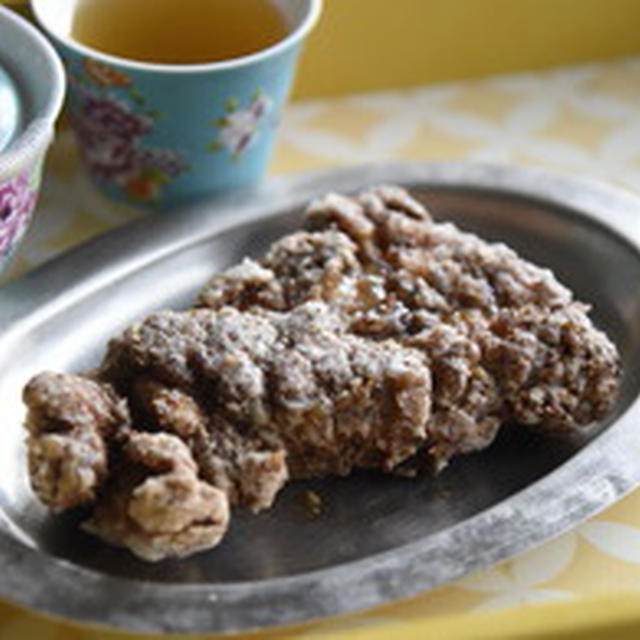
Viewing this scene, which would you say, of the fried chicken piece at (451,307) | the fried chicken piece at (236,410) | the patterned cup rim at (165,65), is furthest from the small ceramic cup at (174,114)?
the fried chicken piece at (236,410)

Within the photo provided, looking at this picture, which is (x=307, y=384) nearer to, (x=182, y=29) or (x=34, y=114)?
(x=34, y=114)

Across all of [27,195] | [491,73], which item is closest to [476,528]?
[27,195]

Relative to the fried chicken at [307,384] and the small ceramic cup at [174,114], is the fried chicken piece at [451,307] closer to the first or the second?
the fried chicken at [307,384]

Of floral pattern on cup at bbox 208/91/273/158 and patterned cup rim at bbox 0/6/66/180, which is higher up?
patterned cup rim at bbox 0/6/66/180

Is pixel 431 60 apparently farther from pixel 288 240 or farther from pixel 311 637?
pixel 311 637

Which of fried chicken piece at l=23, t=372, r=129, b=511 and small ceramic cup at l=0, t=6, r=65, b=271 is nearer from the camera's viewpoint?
fried chicken piece at l=23, t=372, r=129, b=511

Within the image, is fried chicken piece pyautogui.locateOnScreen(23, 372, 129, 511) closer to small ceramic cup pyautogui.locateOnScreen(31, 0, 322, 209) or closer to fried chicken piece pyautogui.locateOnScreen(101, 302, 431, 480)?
fried chicken piece pyautogui.locateOnScreen(101, 302, 431, 480)

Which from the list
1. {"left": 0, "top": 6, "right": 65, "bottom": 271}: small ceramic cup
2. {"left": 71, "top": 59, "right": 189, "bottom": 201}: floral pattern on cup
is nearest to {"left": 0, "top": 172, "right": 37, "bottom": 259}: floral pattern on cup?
{"left": 0, "top": 6, "right": 65, "bottom": 271}: small ceramic cup
